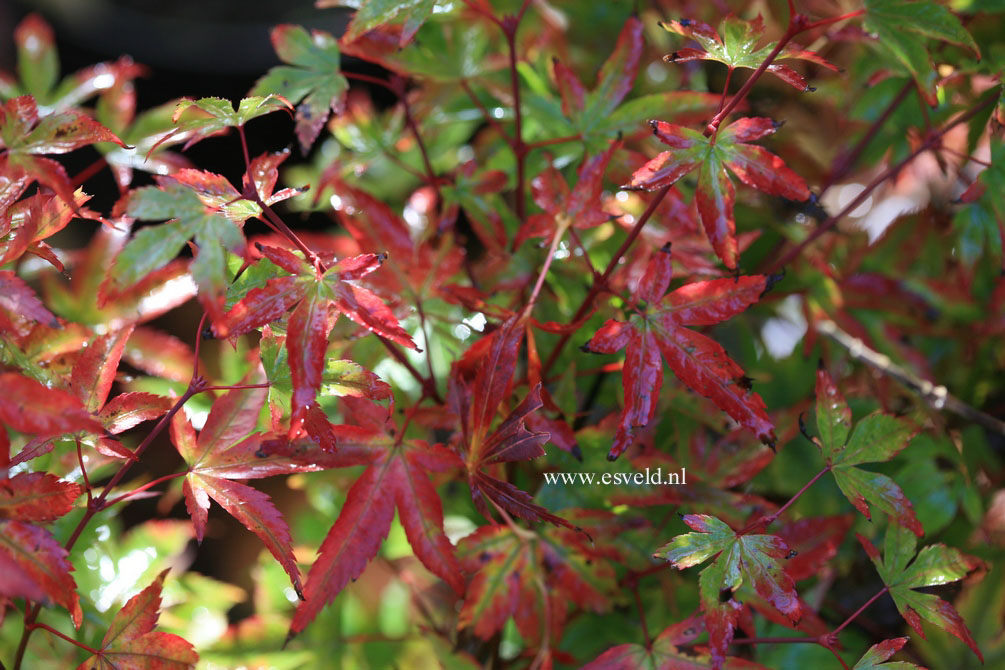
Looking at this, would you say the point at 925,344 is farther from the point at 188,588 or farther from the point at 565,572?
the point at 188,588

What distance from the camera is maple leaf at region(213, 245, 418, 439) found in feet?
1.59

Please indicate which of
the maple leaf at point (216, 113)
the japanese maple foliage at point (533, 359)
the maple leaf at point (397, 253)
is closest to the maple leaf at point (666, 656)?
the japanese maple foliage at point (533, 359)

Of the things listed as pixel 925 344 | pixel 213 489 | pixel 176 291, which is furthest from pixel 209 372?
pixel 925 344

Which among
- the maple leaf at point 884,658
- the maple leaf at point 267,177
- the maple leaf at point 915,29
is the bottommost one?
the maple leaf at point 884,658

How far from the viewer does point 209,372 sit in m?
0.95

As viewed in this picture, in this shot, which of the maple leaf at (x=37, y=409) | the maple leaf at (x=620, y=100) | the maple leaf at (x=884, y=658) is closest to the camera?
the maple leaf at (x=37, y=409)

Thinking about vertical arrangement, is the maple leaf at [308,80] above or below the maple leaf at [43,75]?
above

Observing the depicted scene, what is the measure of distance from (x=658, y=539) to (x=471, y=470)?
249mm

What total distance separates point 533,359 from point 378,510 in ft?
0.58

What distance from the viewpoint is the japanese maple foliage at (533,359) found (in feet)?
1.72

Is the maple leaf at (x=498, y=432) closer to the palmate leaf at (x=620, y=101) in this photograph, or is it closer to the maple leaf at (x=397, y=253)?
the maple leaf at (x=397, y=253)

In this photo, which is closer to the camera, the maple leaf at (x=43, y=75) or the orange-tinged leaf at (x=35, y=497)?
the orange-tinged leaf at (x=35, y=497)

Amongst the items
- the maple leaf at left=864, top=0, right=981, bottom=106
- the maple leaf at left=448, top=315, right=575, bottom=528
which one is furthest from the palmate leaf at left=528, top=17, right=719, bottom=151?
the maple leaf at left=448, top=315, right=575, bottom=528

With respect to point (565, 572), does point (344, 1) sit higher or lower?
higher
